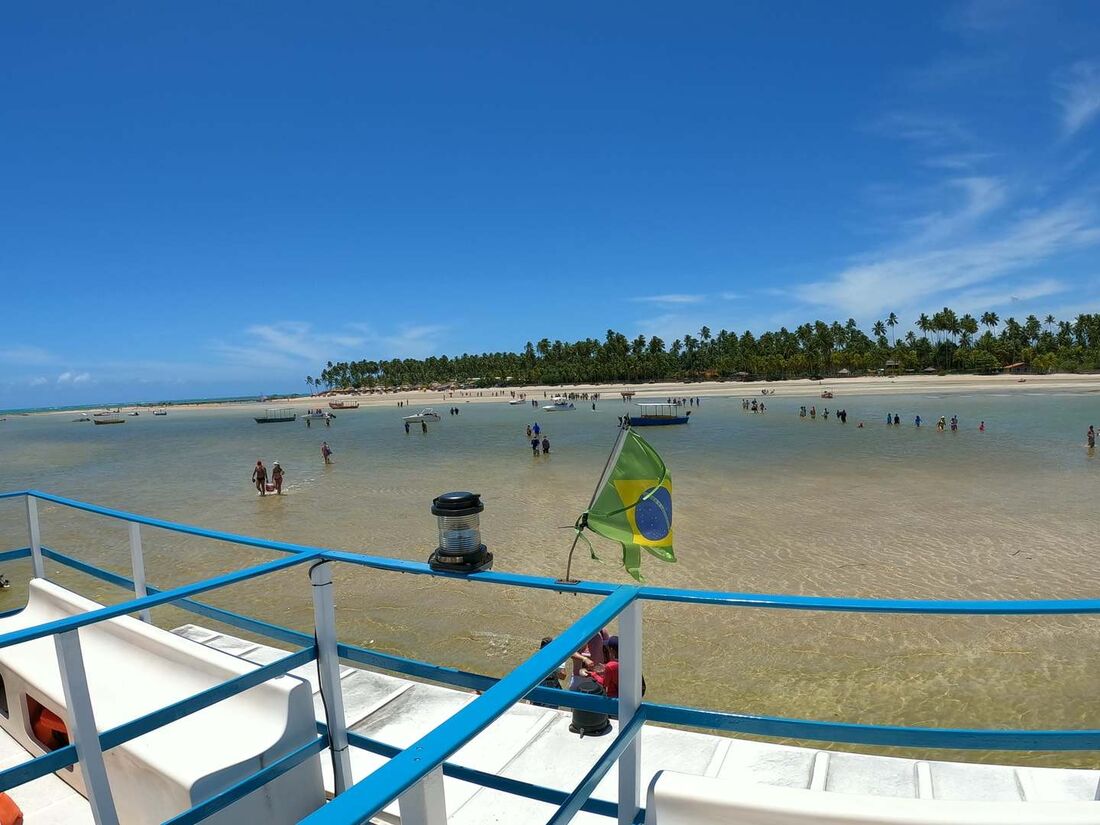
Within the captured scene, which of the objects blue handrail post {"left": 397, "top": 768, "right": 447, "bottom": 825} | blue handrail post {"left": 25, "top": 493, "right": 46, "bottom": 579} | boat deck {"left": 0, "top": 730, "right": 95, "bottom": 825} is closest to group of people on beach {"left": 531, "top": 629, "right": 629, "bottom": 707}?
boat deck {"left": 0, "top": 730, "right": 95, "bottom": 825}

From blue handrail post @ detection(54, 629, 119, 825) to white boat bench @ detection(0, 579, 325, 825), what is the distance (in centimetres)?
23

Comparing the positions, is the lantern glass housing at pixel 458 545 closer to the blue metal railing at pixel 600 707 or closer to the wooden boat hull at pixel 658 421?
the blue metal railing at pixel 600 707

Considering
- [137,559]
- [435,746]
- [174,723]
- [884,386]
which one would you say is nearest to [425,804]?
[435,746]

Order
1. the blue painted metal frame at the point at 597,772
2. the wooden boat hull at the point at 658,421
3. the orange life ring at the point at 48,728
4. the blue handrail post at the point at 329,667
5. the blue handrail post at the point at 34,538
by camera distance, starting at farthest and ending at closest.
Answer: the wooden boat hull at the point at 658,421 → the blue handrail post at the point at 34,538 → the orange life ring at the point at 48,728 → the blue handrail post at the point at 329,667 → the blue painted metal frame at the point at 597,772

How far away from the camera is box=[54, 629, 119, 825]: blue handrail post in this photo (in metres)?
2.32

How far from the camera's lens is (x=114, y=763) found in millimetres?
2883

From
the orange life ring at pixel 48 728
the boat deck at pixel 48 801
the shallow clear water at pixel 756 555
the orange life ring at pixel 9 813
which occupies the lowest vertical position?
the shallow clear water at pixel 756 555

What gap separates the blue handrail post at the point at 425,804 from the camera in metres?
1.29

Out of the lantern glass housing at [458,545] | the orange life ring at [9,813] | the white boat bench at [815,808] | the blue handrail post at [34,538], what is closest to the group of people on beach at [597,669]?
the lantern glass housing at [458,545]

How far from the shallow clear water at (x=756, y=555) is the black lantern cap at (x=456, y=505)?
5.81 metres

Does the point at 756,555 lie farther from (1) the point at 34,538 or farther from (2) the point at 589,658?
(1) the point at 34,538

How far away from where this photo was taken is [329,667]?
2.98 metres

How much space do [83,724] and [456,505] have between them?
173 cm

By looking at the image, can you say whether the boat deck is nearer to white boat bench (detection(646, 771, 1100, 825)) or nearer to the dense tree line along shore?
white boat bench (detection(646, 771, 1100, 825))
